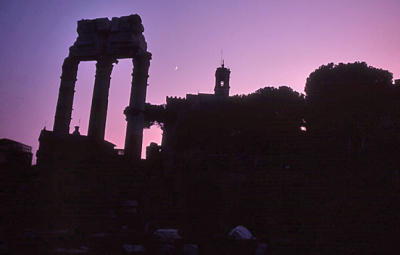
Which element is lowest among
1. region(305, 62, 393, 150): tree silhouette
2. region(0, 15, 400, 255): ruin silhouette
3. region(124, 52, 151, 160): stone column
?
region(0, 15, 400, 255): ruin silhouette

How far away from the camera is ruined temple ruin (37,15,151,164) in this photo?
22197 mm

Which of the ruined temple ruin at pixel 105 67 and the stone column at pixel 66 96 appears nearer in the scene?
the ruined temple ruin at pixel 105 67

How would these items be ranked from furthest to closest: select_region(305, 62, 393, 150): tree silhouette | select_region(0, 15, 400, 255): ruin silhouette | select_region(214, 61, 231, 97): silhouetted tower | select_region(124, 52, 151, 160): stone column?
1. select_region(214, 61, 231, 97): silhouetted tower
2. select_region(305, 62, 393, 150): tree silhouette
3. select_region(124, 52, 151, 160): stone column
4. select_region(0, 15, 400, 255): ruin silhouette

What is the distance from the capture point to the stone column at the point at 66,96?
23178 mm

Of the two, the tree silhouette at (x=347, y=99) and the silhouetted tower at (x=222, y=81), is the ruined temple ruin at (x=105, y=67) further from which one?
the silhouetted tower at (x=222, y=81)

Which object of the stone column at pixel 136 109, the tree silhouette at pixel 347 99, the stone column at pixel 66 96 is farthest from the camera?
the tree silhouette at pixel 347 99

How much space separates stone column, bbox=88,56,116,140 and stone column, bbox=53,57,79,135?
1.62 meters

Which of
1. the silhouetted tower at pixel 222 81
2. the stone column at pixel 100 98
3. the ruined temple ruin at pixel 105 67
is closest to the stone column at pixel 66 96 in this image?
the ruined temple ruin at pixel 105 67

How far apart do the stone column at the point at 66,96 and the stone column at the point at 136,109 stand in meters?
4.31

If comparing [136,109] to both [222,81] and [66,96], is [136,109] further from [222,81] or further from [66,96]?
[222,81]

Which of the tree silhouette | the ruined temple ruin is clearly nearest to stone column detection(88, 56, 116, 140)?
the ruined temple ruin

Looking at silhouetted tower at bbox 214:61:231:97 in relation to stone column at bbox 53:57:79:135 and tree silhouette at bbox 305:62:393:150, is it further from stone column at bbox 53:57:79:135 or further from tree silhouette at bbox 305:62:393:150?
stone column at bbox 53:57:79:135

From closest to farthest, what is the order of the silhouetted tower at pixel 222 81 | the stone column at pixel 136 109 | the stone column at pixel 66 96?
the stone column at pixel 136 109, the stone column at pixel 66 96, the silhouetted tower at pixel 222 81

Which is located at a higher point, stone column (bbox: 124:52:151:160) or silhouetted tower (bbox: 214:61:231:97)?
silhouetted tower (bbox: 214:61:231:97)
